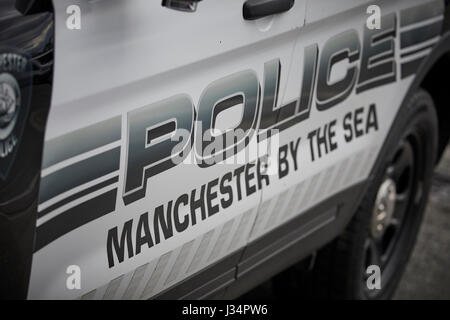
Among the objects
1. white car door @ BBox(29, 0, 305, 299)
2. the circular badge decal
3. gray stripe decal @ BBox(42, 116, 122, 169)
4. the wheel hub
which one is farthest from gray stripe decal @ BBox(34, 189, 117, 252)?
the wheel hub

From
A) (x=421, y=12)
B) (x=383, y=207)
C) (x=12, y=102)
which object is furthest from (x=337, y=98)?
(x=12, y=102)

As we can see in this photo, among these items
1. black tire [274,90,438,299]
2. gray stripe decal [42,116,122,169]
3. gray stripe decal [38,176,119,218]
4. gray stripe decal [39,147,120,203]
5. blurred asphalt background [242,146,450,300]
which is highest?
gray stripe decal [42,116,122,169]

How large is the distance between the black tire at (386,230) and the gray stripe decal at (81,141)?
154cm

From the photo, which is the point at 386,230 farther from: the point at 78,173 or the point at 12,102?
the point at 12,102

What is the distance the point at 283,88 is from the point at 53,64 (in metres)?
0.91

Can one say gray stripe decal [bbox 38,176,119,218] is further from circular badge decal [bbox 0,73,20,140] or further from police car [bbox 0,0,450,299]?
circular badge decal [bbox 0,73,20,140]

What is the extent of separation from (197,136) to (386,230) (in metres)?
1.89

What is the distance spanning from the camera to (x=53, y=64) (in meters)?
1.96

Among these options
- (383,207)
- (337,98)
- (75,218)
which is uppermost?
(75,218)

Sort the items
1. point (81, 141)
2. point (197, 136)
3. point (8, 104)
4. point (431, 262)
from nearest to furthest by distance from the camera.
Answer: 1. point (8, 104)
2. point (81, 141)
3. point (197, 136)
4. point (431, 262)

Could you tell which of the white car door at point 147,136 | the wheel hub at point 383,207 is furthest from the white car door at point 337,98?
the wheel hub at point 383,207

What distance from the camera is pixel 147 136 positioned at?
7.25 feet

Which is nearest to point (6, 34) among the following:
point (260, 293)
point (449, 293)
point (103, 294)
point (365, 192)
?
point (103, 294)

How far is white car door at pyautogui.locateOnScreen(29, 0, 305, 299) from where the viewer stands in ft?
6.67
